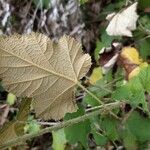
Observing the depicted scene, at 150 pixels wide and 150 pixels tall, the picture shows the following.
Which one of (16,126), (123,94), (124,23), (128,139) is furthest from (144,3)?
(16,126)

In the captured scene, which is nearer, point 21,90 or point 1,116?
point 21,90

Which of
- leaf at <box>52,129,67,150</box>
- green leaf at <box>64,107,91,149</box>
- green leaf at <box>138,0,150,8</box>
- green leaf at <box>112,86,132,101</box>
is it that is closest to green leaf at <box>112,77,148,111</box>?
green leaf at <box>112,86,132,101</box>

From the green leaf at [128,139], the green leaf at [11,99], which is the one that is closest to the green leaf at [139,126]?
the green leaf at [128,139]

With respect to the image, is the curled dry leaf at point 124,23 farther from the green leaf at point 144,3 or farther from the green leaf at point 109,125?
the green leaf at point 109,125

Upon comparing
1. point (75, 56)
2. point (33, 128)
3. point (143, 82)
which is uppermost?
point (75, 56)

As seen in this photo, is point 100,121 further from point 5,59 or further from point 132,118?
point 5,59

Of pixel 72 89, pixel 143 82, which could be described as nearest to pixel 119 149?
pixel 143 82
